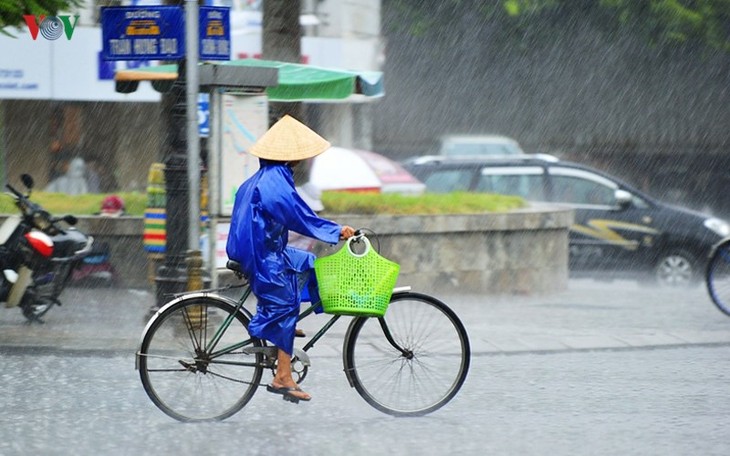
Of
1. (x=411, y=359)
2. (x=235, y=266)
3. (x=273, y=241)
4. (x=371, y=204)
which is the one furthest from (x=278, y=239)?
(x=371, y=204)

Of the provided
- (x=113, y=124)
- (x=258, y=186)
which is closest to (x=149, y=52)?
(x=258, y=186)

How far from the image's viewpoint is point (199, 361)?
702cm

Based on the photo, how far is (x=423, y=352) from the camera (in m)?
7.18

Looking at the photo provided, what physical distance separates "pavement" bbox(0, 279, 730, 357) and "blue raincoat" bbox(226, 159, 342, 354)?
2.59 metres

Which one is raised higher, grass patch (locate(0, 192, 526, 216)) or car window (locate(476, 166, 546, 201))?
grass patch (locate(0, 192, 526, 216))

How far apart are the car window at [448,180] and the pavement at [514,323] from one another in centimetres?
309

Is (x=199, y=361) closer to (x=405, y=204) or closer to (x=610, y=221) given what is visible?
(x=405, y=204)

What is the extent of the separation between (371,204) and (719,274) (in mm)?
3819

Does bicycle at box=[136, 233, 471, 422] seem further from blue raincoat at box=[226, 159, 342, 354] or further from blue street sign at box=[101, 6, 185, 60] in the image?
blue street sign at box=[101, 6, 185, 60]

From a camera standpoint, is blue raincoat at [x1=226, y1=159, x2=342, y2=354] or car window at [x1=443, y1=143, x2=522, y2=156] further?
car window at [x1=443, y1=143, x2=522, y2=156]

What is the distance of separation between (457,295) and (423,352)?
631cm

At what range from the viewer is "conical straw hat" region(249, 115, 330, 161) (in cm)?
690

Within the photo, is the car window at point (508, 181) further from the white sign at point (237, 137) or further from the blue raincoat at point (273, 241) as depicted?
the blue raincoat at point (273, 241)

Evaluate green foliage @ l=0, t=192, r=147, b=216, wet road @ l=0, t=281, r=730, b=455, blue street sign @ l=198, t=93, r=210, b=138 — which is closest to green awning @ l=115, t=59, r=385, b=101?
blue street sign @ l=198, t=93, r=210, b=138
